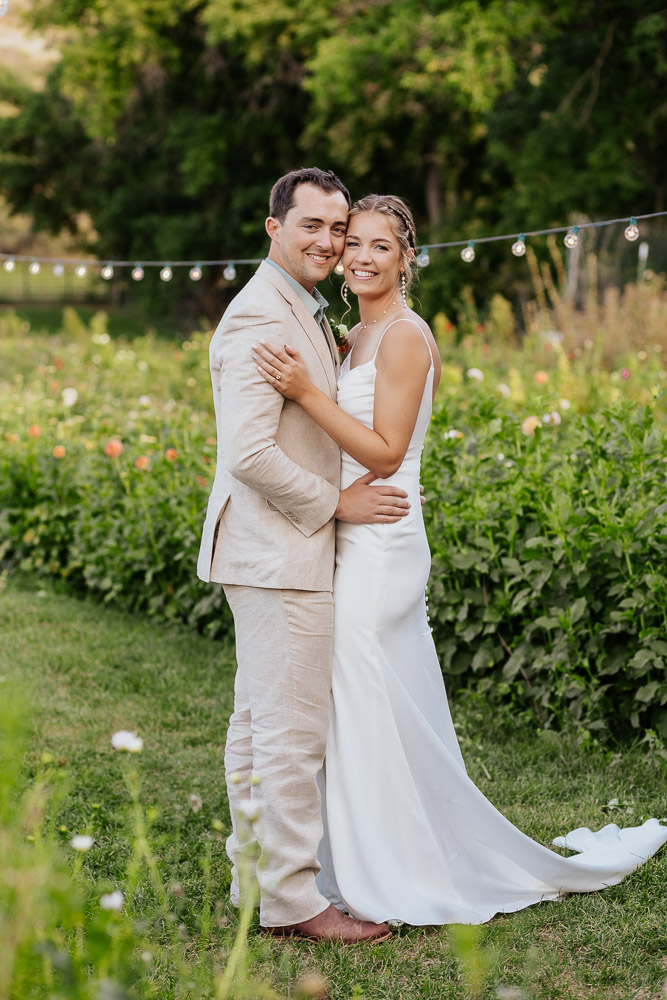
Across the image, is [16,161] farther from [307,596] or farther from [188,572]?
[307,596]

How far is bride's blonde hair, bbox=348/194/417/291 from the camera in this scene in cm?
290

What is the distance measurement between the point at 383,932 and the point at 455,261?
1983cm

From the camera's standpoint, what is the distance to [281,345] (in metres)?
2.78

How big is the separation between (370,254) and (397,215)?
0.43ft

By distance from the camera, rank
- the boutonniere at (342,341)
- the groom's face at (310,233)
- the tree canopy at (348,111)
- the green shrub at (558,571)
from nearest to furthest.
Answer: the groom's face at (310,233)
the boutonniere at (342,341)
the green shrub at (558,571)
the tree canopy at (348,111)

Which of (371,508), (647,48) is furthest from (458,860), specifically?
(647,48)

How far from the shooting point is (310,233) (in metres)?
2.85

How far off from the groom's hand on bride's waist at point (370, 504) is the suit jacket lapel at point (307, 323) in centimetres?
28

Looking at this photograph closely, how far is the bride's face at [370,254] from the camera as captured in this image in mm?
2898

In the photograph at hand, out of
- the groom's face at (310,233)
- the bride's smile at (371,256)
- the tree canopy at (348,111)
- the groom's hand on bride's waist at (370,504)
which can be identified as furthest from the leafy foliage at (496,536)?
the tree canopy at (348,111)

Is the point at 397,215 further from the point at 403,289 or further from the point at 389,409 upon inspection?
the point at 389,409

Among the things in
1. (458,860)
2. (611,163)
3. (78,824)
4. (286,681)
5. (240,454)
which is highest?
(611,163)

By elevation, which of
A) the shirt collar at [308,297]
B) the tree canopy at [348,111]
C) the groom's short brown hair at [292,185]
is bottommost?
the shirt collar at [308,297]

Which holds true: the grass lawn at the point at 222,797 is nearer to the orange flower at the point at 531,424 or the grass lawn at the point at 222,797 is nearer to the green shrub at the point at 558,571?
the green shrub at the point at 558,571
